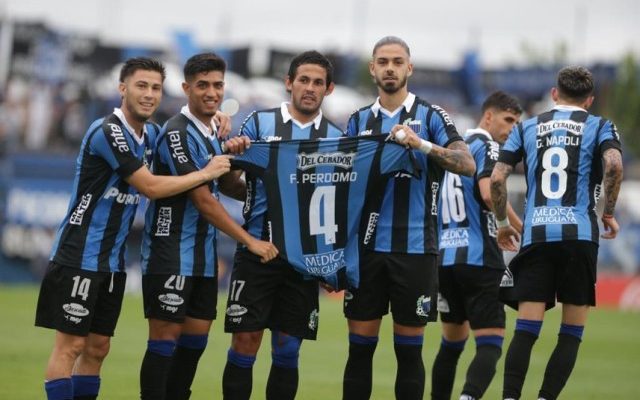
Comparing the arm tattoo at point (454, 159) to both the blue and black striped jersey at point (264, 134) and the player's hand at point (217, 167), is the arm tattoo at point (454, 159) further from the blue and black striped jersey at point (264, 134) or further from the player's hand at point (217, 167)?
the player's hand at point (217, 167)

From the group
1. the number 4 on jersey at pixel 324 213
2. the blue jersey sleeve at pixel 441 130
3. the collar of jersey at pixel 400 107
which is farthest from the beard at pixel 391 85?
Result: the number 4 on jersey at pixel 324 213

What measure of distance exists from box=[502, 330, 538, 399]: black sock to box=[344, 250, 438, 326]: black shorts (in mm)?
744

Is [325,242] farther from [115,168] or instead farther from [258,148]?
[115,168]

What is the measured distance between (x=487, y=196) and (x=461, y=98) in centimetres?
2931

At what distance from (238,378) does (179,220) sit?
1.26 meters

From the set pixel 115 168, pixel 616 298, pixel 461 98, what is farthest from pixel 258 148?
pixel 461 98

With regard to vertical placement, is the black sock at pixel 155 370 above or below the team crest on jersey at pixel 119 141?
below

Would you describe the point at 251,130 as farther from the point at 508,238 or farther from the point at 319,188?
the point at 508,238

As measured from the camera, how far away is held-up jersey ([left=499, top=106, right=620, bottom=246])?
8.68m

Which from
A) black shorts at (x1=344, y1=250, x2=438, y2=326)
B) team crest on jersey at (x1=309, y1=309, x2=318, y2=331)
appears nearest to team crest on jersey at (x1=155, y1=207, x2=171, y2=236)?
team crest on jersey at (x1=309, y1=309, x2=318, y2=331)

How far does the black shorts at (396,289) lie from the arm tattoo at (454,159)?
73cm

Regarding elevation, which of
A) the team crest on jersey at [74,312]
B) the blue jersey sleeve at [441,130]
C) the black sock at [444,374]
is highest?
the blue jersey sleeve at [441,130]

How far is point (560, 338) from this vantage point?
8820 millimetres

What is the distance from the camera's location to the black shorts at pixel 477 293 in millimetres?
9930
